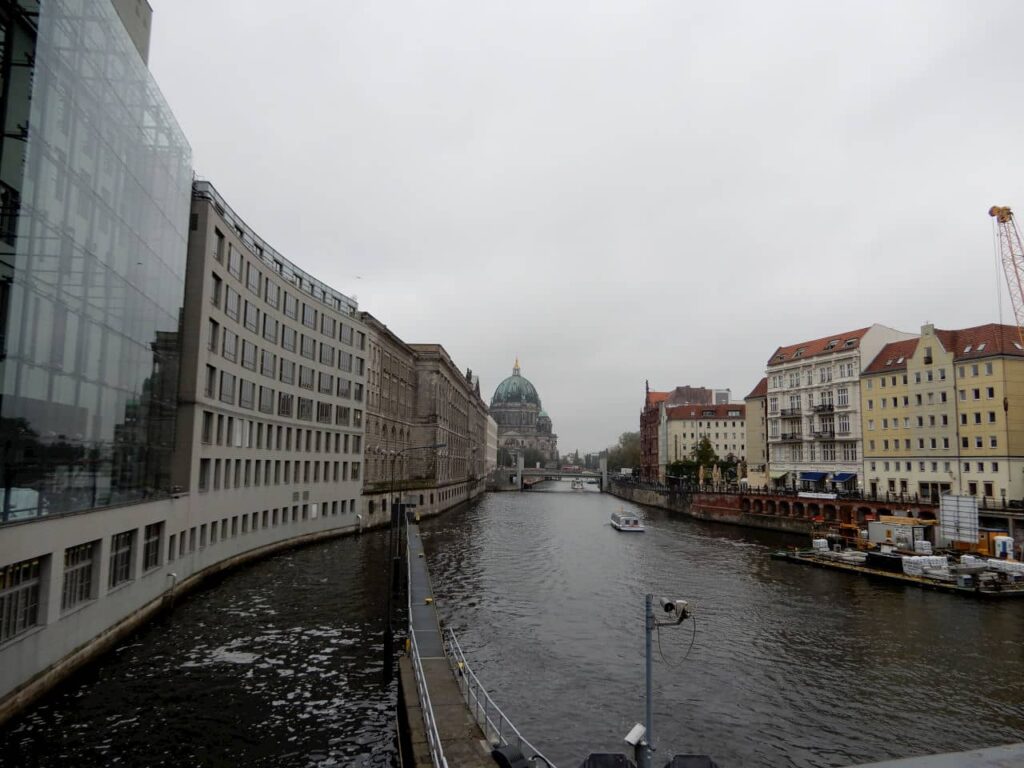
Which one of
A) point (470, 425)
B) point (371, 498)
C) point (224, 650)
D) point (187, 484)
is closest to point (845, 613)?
point (224, 650)

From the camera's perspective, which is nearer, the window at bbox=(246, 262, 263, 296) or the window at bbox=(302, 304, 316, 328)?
the window at bbox=(246, 262, 263, 296)

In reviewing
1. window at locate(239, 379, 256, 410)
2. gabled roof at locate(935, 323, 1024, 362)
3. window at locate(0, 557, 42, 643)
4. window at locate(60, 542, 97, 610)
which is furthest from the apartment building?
Answer: window at locate(0, 557, 42, 643)

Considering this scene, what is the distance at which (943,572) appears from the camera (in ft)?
152

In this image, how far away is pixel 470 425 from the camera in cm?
15062

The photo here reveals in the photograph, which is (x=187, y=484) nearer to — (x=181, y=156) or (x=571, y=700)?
(x=181, y=156)

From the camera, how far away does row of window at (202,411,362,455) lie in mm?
43344

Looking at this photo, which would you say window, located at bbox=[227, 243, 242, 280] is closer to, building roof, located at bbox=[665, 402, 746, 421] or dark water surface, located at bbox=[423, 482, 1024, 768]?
dark water surface, located at bbox=[423, 482, 1024, 768]

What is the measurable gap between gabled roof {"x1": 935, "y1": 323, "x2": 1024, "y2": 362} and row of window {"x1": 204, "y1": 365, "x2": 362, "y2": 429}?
68060 mm

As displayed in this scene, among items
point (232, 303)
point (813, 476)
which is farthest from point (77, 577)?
point (813, 476)

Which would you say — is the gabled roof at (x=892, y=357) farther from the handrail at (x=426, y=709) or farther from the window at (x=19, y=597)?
the window at (x=19, y=597)

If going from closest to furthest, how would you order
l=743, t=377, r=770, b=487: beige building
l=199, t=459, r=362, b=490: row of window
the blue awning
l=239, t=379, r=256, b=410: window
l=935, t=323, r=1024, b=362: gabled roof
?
l=199, t=459, r=362, b=490: row of window, l=239, t=379, r=256, b=410: window, l=935, t=323, r=1024, b=362: gabled roof, the blue awning, l=743, t=377, r=770, b=487: beige building

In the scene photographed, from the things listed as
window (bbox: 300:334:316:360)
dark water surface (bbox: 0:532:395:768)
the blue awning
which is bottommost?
dark water surface (bbox: 0:532:395:768)

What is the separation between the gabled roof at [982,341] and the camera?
66000 mm

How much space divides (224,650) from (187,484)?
13865 millimetres
